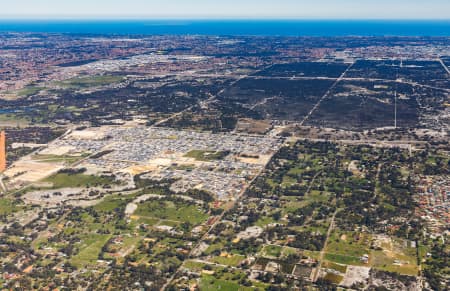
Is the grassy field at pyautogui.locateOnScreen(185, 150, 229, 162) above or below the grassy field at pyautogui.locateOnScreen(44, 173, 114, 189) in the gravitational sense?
above

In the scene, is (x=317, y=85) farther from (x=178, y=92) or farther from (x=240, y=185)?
(x=240, y=185)

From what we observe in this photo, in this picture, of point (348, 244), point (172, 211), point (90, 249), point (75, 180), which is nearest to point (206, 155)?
point (75, 180)

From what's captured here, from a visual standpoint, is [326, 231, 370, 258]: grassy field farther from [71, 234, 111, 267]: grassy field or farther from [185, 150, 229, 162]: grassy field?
[185, 150, 229, 162]: grassy field

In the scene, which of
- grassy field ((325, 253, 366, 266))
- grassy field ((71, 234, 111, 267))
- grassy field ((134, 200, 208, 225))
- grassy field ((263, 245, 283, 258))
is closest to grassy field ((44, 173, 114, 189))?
grassy field ((134, 200, 208, 225))

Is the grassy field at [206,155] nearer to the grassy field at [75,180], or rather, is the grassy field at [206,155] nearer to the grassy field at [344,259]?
the grassy field at [75,180]

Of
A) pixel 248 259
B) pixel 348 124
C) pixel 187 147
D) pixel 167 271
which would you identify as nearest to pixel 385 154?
pixel 348 124

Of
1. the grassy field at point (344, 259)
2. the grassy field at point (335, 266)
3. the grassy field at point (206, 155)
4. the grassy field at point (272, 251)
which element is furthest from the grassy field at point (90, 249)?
the grassy field at point (206, 155)

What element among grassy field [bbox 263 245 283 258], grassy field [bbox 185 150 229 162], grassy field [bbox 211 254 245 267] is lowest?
grassy field [bbox 211 254 245 267]
